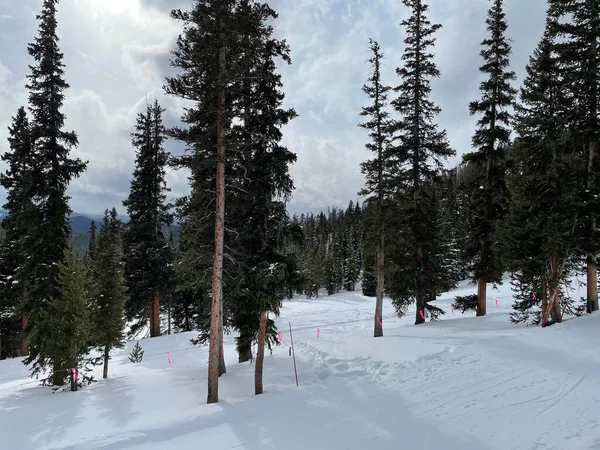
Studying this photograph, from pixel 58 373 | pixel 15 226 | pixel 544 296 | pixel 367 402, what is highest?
pixel 15 226

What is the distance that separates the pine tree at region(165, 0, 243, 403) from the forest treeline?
56 mm

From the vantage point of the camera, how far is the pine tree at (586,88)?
51.8 feet

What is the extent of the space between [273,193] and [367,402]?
848 centimetres

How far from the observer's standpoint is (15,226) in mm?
23891

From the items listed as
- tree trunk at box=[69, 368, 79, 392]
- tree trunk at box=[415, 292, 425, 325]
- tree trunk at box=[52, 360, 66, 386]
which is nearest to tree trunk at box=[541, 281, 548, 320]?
tree trunk at box=[415, 292, 425, 325]

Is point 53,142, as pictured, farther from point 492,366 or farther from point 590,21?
point 590,21

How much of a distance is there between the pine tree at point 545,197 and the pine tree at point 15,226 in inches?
1020

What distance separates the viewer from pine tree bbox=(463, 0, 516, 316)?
1994 cm

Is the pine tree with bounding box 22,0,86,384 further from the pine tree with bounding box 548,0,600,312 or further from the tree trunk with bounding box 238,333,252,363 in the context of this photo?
the pine tree with bounding box 548,0,600,312

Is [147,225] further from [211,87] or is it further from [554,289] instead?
[554,289]

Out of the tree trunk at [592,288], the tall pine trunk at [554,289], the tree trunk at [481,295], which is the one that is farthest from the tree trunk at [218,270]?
the tree trunk at [592,288]

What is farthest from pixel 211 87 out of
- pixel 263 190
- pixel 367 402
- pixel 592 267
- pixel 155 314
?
pixel 155 314

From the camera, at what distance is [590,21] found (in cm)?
1623

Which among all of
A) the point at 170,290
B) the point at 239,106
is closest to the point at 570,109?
the point at 239,106
